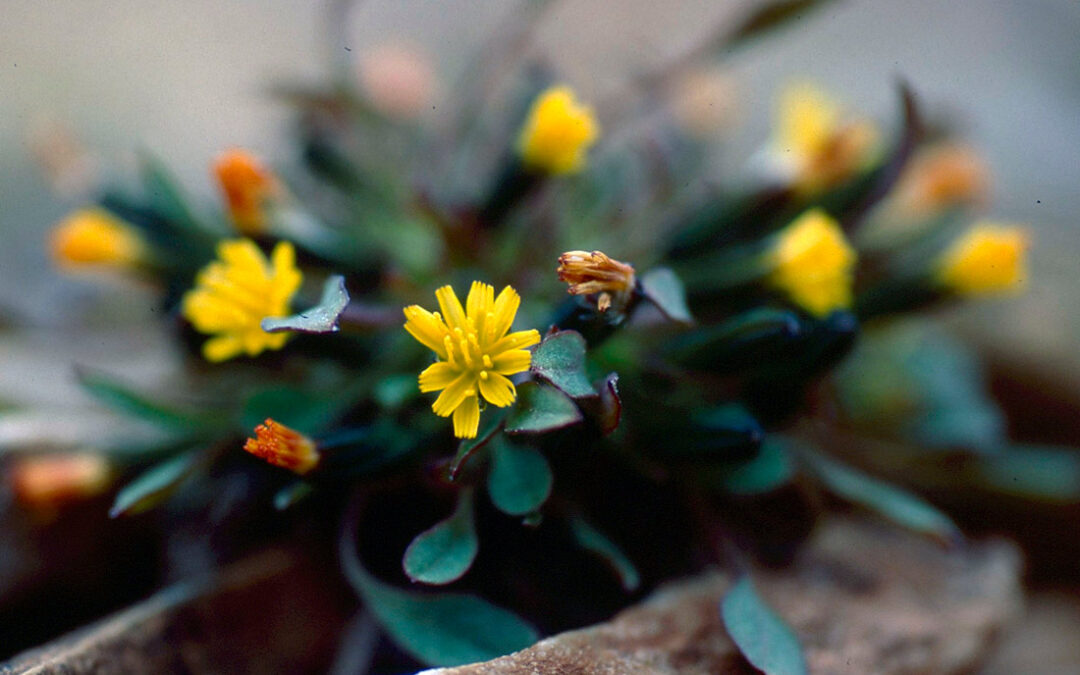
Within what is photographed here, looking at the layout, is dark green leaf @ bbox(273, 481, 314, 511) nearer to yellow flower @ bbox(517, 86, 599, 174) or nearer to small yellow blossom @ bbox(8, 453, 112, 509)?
small yellow blossom @ bbox(8, 453, 112, 509)

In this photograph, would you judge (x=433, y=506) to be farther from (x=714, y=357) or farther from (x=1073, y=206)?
(x=1073, y=206)

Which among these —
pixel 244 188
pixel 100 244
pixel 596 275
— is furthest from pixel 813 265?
pixel 100 244

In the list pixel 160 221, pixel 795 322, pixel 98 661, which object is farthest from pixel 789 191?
pixel 98 661

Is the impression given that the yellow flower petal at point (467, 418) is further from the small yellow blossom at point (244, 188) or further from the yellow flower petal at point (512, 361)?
the small yellow blossom at point (244, 188)

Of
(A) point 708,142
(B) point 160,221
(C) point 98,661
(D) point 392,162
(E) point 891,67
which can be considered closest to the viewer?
(C) point 98,661

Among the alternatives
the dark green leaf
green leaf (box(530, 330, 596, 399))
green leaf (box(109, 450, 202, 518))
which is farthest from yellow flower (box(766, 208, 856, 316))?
green leaf (box(109, 450, 202, 518))

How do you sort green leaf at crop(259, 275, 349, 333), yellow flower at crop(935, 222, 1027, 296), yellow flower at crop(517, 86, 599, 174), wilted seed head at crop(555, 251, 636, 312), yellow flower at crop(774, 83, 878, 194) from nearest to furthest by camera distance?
green leaf at crop(259, 275, 349, 333) → wilted seed head at crop(555, 251, 636, 312) → yellow flower at crop(517, 86, 599, 174) → yellow flower at crop(935, 222, 1027, 296) → yellow flower at crop(774, 83, 878, 194)

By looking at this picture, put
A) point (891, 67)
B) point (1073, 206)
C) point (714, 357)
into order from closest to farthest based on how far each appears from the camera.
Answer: point (714, 357)
point (1073, 206)
point (891, 67)

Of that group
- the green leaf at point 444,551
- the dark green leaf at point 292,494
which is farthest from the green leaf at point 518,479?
the dark green leaf at point 292,494
